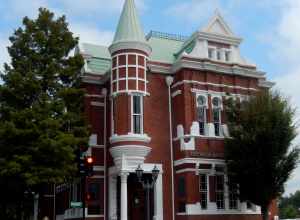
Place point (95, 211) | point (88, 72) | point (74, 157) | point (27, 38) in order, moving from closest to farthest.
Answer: point (74, 157) → point (27, 38) → point (95, 211) → point (88, 72)

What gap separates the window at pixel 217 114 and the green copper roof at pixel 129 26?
21.5 ft

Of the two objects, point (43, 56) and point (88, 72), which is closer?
point (43, 56)

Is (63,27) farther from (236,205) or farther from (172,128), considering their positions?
(236,205)

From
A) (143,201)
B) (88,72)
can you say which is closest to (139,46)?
(88,72)

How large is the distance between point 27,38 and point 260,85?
17.9 metres

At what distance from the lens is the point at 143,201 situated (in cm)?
3200

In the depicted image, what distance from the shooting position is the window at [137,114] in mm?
29984

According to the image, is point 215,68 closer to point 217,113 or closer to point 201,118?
point 217,113

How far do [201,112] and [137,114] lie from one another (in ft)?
15.3

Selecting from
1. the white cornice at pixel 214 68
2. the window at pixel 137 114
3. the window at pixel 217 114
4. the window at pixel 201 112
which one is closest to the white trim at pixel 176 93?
the window at pixel 201 112

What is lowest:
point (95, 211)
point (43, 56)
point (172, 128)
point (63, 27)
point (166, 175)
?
point (95, 211)

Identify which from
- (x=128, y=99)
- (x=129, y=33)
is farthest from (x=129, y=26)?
(x=128, y=99)

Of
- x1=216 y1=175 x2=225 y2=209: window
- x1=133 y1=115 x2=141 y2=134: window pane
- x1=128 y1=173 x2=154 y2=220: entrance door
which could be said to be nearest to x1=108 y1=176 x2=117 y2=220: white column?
x1=128 y1=173 x2=154 y2=220: entrance door

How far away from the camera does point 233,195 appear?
102 ft
